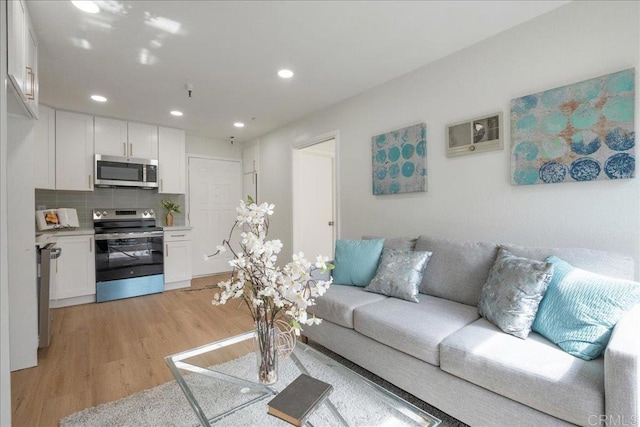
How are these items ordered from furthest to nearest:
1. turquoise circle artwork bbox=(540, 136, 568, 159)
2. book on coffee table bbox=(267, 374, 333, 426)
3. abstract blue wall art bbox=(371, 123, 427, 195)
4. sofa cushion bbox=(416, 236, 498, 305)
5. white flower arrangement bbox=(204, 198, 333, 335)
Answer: abstract blue wall art bbox=(371, 123, 427, 195), sofa cushion bbox=(416, 236, 498, 305), turquoise circle artwork bbox=(540, 136, 568, 159), white flower arrangement bbox=(204, 198, 333, 335), book on coffee table bbox=(267, 374, 333, 426)

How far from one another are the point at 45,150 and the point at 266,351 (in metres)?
4.09

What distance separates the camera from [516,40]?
6.89 feet

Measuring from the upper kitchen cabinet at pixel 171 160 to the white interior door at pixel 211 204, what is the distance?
0.46 m

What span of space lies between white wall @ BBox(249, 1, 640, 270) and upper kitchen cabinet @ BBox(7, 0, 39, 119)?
269 centimetres

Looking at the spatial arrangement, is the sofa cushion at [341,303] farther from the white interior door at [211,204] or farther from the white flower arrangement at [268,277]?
the white interior door at [211,204]

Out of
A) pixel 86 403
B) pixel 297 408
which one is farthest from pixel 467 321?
pixel 86 403

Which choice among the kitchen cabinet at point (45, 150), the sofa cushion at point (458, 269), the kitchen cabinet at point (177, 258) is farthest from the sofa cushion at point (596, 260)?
the kitchen cabinet at point (45, 150)

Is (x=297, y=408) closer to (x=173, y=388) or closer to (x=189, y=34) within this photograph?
(x=173, y=388)

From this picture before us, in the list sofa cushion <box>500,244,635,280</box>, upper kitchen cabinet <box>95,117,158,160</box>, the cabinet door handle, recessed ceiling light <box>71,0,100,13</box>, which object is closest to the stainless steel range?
upper kitchen cabinet <box>95,117,158,160</box>

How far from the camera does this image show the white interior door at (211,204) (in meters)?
5.14

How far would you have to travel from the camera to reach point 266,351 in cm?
134

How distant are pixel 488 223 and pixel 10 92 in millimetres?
3250

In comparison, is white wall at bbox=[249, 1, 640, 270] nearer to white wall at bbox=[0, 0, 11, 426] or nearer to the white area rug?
the white area rug

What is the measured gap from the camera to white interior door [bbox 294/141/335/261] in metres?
4.34
